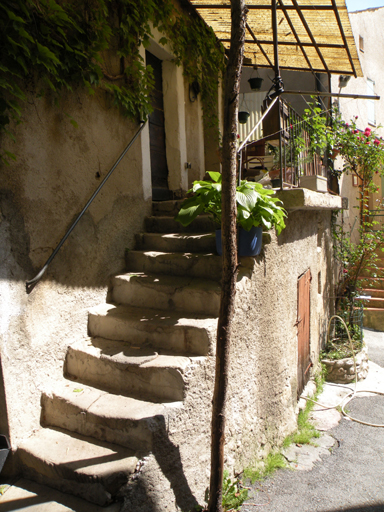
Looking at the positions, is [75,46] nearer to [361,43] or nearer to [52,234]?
[52,234]

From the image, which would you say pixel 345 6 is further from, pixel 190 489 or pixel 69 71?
pixel 190 489

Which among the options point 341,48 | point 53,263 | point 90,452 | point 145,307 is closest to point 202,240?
point 145,307

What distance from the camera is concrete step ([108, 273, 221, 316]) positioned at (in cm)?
300

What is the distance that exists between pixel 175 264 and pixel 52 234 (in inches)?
44.4

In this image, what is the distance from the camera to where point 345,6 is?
4.51 metres

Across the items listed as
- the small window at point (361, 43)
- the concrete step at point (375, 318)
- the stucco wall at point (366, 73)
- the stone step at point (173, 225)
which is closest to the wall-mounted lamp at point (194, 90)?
the stone step at point (173, 225)

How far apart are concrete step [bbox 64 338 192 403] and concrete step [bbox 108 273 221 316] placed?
458mm

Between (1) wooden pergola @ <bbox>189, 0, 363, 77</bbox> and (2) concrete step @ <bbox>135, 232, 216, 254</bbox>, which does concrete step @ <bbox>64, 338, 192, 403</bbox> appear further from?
(1) wooden pergola @ <bbox>189, 0, 363, 77</bbox>

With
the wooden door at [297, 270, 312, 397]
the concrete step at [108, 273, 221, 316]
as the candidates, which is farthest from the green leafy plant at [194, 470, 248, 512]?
the wooden door at [297, 270, 312, 397]

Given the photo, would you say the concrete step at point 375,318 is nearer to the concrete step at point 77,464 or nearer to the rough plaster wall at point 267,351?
the rough plaster wall at point 267,351

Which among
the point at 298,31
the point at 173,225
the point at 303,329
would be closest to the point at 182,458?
the point at 173,225

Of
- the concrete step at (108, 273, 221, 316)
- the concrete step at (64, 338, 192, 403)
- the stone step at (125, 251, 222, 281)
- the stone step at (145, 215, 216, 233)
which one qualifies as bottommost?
the concrete step at (64, 338, 192, 403)

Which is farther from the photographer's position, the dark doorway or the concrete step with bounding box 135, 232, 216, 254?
the dark doorway

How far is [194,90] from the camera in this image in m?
5.47
